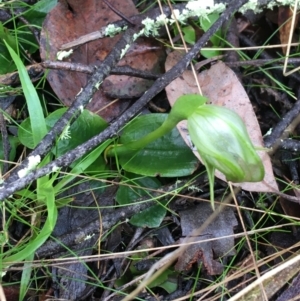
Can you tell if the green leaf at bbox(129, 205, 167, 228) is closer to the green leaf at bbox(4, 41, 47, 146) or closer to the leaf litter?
the leaf litter

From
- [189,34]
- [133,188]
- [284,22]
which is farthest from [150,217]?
[284,22]

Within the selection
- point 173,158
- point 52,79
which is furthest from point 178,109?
point 52,79

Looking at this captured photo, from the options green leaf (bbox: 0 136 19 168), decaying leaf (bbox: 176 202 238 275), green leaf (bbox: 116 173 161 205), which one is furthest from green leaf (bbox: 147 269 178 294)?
green leaf (bbox: 0 136 19 168)

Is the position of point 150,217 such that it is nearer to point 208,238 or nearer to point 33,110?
point 208,238

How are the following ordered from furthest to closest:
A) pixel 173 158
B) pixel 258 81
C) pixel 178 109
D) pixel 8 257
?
pixel 258 81 → pixel 173 158 → pixel 8 257 → pixel 178 109

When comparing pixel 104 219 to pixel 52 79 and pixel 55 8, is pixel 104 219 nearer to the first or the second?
pixel 52 79

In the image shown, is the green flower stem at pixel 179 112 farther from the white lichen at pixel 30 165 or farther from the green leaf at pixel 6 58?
the green leaf at pixel 6 58
